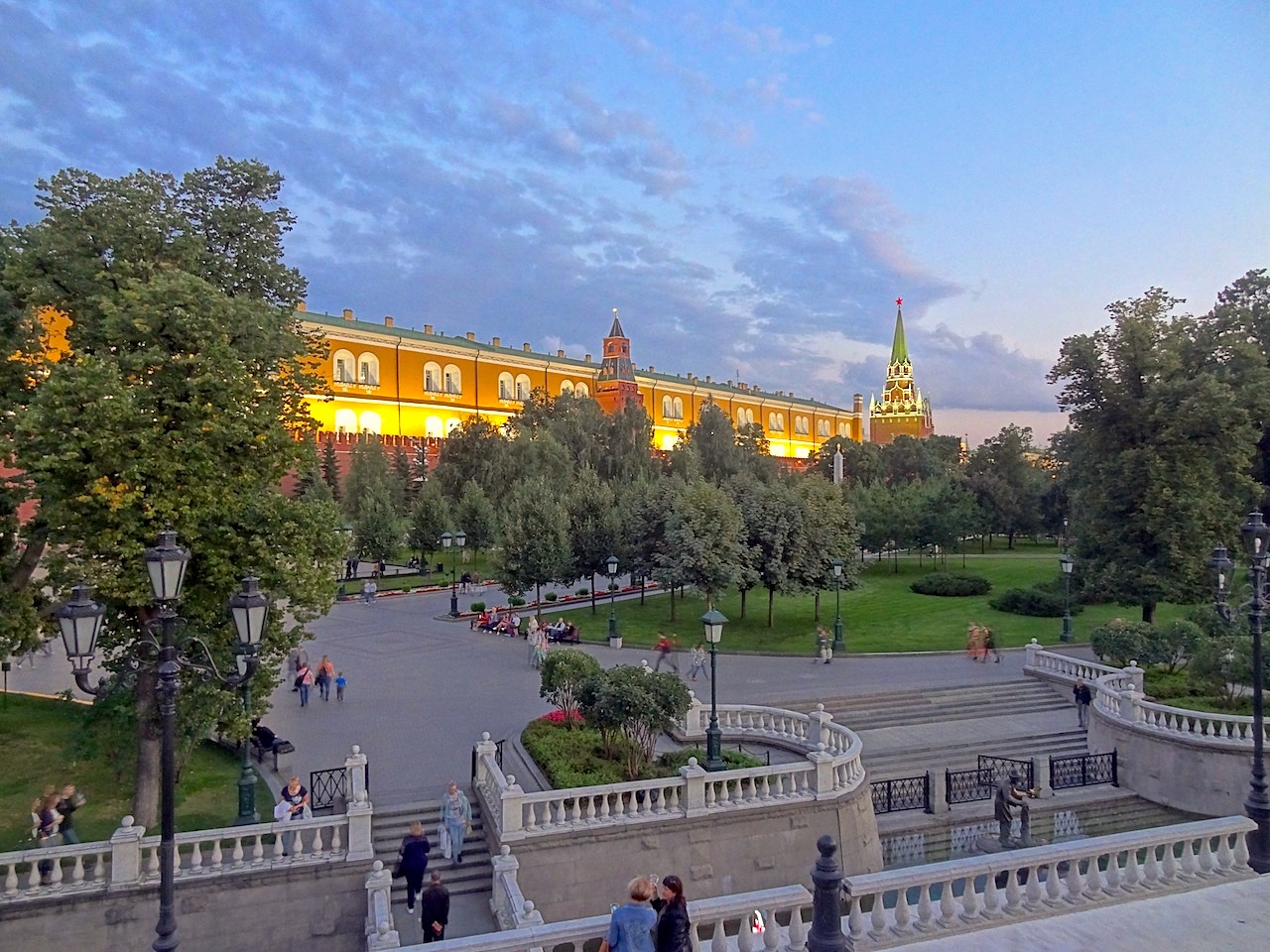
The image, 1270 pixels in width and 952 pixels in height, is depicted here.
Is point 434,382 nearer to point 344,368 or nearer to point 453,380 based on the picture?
point 453,380

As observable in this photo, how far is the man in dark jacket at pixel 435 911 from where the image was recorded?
342 inches

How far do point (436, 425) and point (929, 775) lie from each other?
61640 millimetres

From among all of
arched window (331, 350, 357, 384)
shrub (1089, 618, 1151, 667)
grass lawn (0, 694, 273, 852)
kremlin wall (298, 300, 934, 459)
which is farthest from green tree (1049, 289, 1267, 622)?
arched window (331, 350, 357, 384)

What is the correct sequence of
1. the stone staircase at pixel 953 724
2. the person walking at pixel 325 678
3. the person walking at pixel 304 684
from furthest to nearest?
the person walking at pixel 325 678 → the person walking at pixel 304 684 → the stone staircase at pixel 953 724

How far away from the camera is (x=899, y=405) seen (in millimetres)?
127625

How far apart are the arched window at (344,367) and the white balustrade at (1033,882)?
6263cm

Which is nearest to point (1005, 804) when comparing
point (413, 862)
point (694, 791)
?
point (694, 791)

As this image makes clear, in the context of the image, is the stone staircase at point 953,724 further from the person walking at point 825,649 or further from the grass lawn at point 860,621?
the grass lawn at point 860,621

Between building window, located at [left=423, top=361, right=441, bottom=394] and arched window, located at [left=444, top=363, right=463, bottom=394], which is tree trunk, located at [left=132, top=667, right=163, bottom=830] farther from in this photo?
arched window, located at [left=444, top=363, right=463, bottom=394]

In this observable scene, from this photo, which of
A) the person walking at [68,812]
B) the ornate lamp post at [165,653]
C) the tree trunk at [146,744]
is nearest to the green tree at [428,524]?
the tree trunk at [146,744]

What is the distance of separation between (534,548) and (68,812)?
16.6 metres

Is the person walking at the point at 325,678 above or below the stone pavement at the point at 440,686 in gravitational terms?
above

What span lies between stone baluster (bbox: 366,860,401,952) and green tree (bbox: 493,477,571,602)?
16.5m

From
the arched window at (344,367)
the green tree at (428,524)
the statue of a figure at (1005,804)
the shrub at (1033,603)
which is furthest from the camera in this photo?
the arched window at (344,367)
